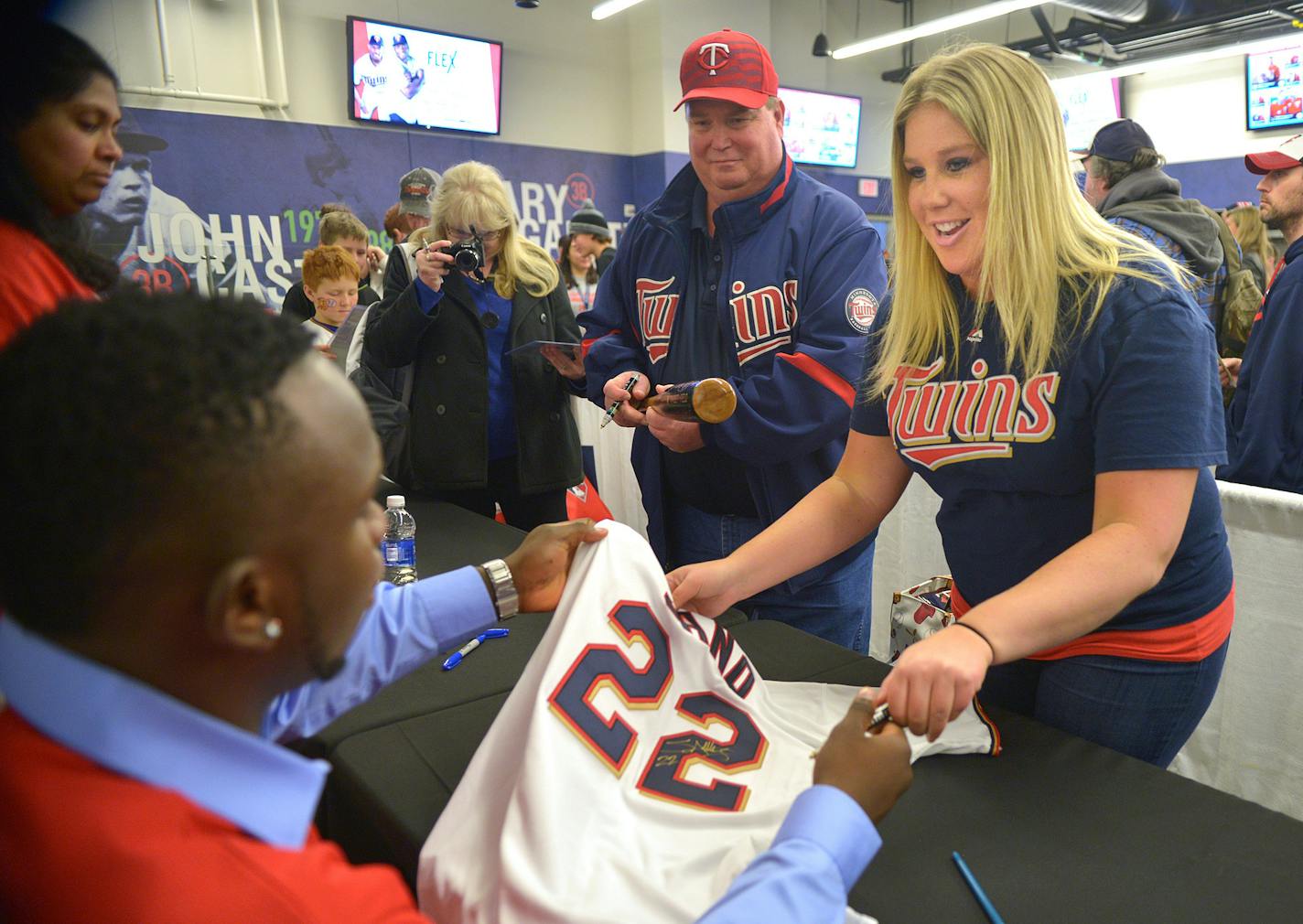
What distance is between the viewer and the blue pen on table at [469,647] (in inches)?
55.4

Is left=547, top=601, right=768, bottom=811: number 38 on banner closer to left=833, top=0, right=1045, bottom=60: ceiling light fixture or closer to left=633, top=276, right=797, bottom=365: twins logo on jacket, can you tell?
left=633, top=276, right=797, bottom=365: twins logo on jacket

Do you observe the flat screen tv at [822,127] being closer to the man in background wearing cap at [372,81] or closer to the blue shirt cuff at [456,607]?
the man in background wearing cap at [372,81]

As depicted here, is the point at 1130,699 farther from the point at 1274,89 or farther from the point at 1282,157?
the point at 1274,89

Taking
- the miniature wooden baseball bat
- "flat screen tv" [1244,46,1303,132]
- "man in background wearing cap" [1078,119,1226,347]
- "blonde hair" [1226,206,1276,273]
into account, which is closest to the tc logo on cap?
the miniature wooden baseball bat

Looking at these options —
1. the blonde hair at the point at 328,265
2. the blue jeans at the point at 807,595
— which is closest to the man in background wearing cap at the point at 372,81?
the blonde hair at the point at 328,265

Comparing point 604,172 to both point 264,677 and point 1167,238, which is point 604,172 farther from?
point 264,677

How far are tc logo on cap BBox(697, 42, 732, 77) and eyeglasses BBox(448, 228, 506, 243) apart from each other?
92 cm

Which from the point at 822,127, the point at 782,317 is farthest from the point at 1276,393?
the point at 822,127

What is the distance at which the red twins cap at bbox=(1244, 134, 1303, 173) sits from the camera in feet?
10.2

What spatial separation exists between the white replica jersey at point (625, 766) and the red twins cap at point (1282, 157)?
120 inches

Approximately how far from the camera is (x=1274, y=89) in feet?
26.0

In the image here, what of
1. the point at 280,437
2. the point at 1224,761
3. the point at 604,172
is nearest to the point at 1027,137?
the point at 280,437

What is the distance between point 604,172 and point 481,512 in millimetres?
6060

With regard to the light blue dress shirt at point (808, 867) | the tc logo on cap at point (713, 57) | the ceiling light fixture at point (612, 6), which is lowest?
the light blue dress shirt at point (808, 867)
